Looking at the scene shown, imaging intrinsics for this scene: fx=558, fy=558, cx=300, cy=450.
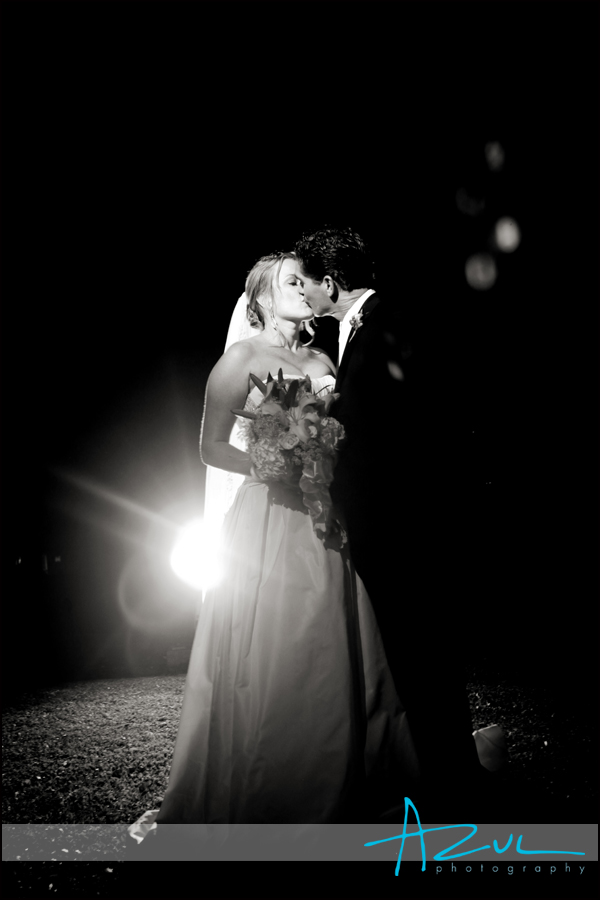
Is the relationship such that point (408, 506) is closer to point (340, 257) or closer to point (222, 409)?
point (222, 409)

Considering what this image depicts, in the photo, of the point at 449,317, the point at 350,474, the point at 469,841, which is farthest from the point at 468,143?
the point at 469,841

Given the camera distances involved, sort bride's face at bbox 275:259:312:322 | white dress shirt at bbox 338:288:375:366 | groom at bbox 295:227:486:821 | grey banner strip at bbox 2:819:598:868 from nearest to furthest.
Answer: grey banner strip at bbox 2:819:598:868 < groom at bbox 295:227:486:821 < white dress shirt at bbox 338:288:375:366 < bride's face at bbox 275:259:312:322

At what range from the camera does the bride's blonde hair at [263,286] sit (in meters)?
2.09

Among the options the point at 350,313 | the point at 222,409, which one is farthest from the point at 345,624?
the point at 350,313

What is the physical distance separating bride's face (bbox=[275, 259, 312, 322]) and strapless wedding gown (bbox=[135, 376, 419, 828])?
71cm

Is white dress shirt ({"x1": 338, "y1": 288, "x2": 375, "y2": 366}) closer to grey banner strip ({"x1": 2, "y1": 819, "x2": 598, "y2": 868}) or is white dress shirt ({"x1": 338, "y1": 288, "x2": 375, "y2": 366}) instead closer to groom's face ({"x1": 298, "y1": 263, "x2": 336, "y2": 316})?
groom's face ({"x1": 298, "y1": 263, "x2": 336, "y2": 316})

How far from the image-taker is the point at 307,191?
10.8ft

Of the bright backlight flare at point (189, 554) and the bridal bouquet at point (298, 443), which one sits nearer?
the bridal bouquet at point (298, 443)

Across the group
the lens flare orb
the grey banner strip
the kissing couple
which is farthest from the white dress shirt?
the grey banner strip

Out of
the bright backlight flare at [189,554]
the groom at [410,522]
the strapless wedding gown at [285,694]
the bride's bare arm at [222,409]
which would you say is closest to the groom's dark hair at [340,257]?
the groom at [410,522]

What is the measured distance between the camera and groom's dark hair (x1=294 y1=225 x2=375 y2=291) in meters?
1.86

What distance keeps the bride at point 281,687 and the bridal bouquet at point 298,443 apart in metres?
0.13

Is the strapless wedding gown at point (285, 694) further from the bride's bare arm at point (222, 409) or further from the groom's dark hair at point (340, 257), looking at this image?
the groom's dark hair at point (340, 257)
